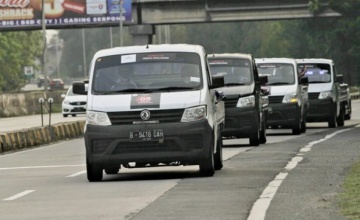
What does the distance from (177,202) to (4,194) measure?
3.36 meters

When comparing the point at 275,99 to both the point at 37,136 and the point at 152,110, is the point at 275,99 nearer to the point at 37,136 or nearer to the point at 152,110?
the point at 37,136

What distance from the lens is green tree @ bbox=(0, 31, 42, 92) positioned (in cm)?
14112

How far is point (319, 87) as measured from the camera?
4031cm

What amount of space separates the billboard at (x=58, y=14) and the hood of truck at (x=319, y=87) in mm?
44385

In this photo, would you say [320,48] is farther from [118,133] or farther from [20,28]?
[118,133]

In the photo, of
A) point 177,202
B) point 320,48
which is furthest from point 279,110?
point 320,48

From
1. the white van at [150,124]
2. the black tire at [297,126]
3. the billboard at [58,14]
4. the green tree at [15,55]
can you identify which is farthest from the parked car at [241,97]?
the green tree at [15,55]

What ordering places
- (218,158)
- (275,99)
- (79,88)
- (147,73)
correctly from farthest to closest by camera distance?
(275,99), (218,158), (79,88), (147,73)

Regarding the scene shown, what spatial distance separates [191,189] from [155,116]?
2.50 metres

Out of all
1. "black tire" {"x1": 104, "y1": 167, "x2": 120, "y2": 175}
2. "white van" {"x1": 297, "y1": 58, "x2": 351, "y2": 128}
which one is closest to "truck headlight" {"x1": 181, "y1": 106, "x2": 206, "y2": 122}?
"black tire" {"x1": 104, "y1": 167, "x2": 120, "y2": 175}

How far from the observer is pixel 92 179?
19438 mm

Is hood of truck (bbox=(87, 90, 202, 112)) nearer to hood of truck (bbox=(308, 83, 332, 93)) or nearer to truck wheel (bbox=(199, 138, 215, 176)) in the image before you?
truck wheel (bbox=(199, 138, 215, 176))

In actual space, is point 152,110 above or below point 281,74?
above

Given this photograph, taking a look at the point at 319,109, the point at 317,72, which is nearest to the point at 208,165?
the point at 319,109
